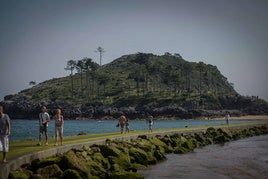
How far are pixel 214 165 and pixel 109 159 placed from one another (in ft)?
29.0

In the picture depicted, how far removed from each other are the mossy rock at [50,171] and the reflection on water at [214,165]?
6536 mm

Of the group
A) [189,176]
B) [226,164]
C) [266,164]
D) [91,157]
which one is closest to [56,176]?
[91,157]

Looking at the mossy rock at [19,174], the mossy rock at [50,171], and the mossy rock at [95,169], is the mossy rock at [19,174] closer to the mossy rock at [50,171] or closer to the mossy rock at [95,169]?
the mossy rock at [50,171]

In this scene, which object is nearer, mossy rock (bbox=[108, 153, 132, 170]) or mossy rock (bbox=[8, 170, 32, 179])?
mossy rock (bbox=[8, 170, 32, 179])

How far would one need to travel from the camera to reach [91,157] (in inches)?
945

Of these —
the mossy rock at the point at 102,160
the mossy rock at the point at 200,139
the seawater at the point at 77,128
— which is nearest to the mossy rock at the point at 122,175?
the mossy rock at the point at 102,160

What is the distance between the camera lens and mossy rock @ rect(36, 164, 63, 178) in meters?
18.5

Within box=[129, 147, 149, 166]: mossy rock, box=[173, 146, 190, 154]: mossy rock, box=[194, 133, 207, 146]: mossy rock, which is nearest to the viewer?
box=[129, 147, 149, 166]: mossy rock

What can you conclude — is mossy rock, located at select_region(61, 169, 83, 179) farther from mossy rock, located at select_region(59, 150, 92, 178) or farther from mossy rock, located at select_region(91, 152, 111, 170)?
mossy rock, located at select_region(91, 152, 111, 170)

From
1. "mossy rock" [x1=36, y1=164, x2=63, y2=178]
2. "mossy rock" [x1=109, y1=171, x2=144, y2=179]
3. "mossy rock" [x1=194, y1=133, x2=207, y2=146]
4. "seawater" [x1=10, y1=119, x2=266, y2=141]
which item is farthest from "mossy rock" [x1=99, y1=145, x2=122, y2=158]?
"mossy rock" [x1=194, y1=133, x2=207, y2=146]

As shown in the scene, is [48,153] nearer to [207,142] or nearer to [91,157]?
[91,157]

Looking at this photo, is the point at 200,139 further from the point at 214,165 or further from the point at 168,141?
the point at 214,165

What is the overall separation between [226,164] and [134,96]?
160697 mm

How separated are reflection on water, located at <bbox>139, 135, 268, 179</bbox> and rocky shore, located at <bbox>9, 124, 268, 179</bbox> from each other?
1.22m
